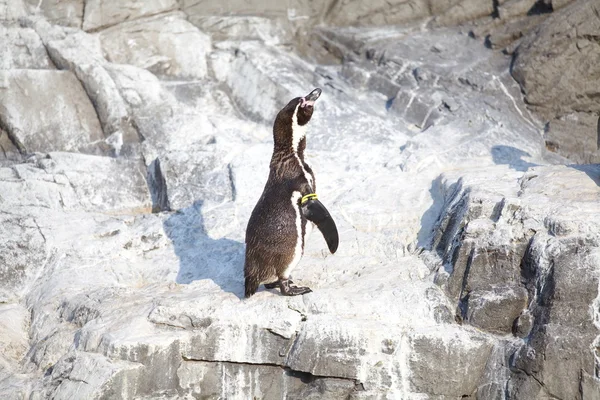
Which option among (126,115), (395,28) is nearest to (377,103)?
(395,28)

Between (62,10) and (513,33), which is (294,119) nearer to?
(513,33)

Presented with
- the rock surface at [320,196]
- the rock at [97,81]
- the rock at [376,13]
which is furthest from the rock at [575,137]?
the rock at [97,81]

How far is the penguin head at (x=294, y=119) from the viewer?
5.66 metres

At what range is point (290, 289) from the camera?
5.61 meters

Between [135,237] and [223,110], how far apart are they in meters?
2.41

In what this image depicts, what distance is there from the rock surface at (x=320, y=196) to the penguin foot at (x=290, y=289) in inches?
2.4

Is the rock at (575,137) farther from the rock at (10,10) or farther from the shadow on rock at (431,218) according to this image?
the rock at (10,10)

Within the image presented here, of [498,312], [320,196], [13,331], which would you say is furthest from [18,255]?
[498,312]

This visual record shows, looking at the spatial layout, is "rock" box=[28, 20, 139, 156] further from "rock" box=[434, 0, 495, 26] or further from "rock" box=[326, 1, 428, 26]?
"rock" box=[434, 0, 495, 26]

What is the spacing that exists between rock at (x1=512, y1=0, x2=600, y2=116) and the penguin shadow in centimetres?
355

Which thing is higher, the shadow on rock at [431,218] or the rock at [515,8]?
the rock at [515,8]

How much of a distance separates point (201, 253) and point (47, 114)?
2.50 meters

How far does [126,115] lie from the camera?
8.36m

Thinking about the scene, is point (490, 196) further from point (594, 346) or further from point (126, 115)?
point (126, 115)
